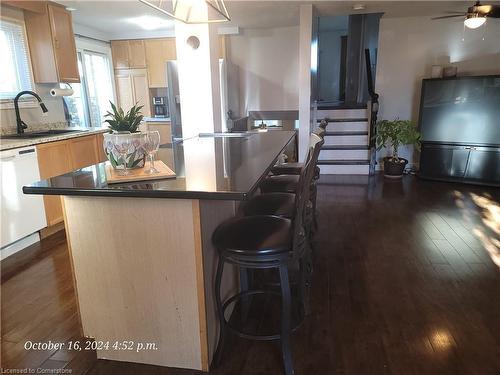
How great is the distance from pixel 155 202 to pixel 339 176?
4.36 metres

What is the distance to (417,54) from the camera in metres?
5.56

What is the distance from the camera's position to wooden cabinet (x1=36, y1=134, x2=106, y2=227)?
3244mm

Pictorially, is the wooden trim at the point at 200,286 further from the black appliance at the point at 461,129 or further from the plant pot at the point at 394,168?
the black appliance at the point at 461,129

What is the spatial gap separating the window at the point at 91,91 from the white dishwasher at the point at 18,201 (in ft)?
6.98

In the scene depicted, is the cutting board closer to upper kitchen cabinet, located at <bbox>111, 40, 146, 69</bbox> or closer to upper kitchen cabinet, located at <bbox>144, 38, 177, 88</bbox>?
upper kitchen cabinet, located at <bbox>144, 38, 177, 88</bbox>

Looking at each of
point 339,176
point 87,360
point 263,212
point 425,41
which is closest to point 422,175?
point 339,176

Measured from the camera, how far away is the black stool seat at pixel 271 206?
1943 mm

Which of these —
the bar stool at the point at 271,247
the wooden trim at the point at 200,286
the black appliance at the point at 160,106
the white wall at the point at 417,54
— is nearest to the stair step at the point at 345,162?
the white wall at the point at 417,54

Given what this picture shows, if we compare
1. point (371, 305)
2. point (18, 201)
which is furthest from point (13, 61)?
point (371, 305)

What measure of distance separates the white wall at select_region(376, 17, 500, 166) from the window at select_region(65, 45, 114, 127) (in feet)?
14.8

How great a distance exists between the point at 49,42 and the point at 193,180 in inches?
139

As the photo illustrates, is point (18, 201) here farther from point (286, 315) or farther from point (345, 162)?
Answer: point (345, 162)

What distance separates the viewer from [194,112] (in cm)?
341

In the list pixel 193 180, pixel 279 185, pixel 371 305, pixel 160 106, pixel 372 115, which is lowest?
pixel 371 305
